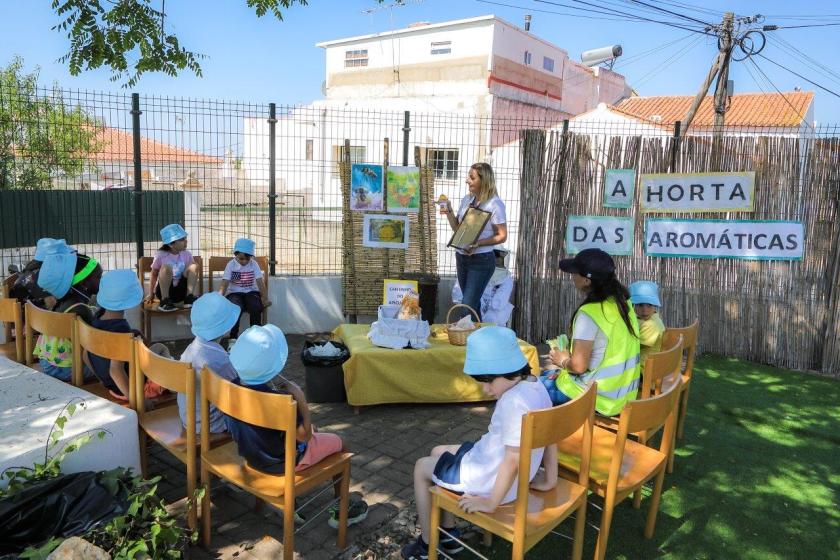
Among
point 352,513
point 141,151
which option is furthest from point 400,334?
point 141,151

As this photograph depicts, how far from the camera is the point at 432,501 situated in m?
2.75

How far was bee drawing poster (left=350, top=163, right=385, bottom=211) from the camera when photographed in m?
7.23

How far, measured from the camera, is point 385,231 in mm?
7336

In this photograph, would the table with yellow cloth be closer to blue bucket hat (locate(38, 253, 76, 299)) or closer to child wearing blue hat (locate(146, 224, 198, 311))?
blue bucket hat (locate(38, 253, 76, 299))

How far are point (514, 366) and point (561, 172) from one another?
17.0ft

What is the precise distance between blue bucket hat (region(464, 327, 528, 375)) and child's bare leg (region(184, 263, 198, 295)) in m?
4.96

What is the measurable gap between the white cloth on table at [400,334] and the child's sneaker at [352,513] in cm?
177

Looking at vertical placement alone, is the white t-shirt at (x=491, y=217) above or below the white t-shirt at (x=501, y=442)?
above

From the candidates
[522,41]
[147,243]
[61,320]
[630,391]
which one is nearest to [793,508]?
[630,391]

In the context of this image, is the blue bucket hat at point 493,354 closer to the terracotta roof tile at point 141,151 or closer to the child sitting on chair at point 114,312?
the child sitting on chair at point 114,312

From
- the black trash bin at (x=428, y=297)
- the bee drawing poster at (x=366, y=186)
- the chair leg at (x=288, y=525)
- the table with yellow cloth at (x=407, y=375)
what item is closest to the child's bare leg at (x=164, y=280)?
the bee drawing poster at (x=366, y=186)

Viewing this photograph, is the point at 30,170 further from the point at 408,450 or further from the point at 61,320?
the point at 408,450

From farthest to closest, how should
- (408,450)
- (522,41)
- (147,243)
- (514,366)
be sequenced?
1. (522,41)
2. (147,243)
3. (408,450)
4. (514,366)

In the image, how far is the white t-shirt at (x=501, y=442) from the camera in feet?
8.23
